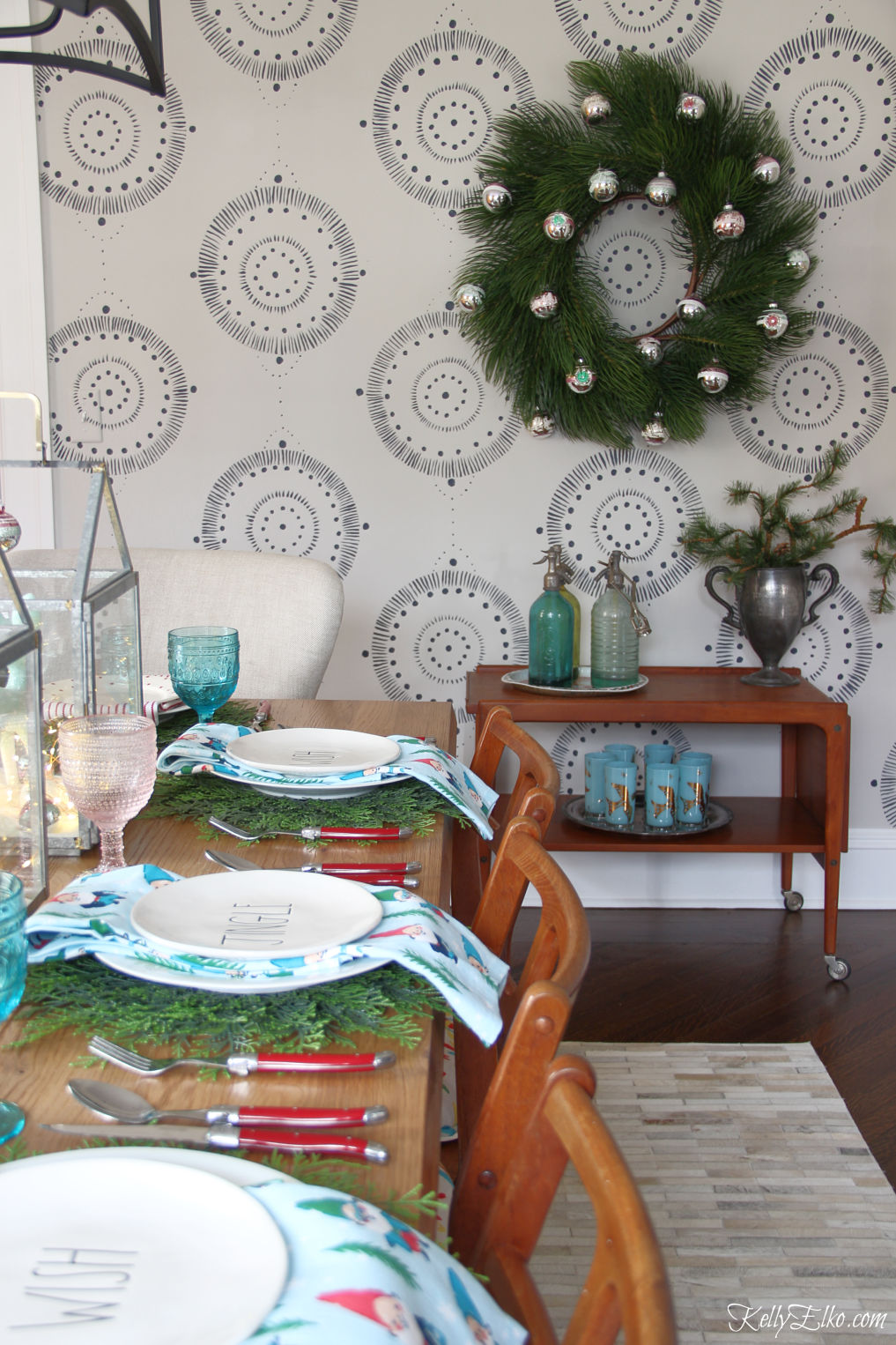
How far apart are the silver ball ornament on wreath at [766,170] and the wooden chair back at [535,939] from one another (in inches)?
80.6

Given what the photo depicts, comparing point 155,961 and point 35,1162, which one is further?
point 155,961

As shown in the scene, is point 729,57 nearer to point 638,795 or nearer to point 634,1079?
point 638,795

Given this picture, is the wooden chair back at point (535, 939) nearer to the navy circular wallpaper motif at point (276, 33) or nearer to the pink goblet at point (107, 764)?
the pink goblet at point (107, 764)

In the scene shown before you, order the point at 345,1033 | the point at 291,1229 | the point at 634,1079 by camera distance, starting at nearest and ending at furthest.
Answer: the point at 291,1229, the point at 345,1033, the point at 634,1079

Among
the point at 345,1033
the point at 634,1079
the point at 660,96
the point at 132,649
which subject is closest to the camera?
the point at 345,1033

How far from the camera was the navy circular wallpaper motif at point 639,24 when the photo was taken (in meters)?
2.76

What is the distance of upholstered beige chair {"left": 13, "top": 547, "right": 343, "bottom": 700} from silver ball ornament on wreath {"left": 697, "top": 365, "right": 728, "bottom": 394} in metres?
1.10

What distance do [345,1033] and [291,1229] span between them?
0.76ft

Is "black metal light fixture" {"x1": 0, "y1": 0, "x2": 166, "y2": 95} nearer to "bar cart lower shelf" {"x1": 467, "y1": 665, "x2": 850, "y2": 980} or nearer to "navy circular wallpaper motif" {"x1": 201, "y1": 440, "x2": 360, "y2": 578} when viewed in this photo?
"bar cart lower shelf" {"x1": 467, "y1": 665, "x2": 850, "y2": 980}

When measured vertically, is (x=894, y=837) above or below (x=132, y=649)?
below

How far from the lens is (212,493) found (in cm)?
294

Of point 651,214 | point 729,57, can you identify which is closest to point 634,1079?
point 651,214

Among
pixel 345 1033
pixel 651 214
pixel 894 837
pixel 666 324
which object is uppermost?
pixel 651 214

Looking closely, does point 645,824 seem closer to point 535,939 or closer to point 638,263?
point 638,263
